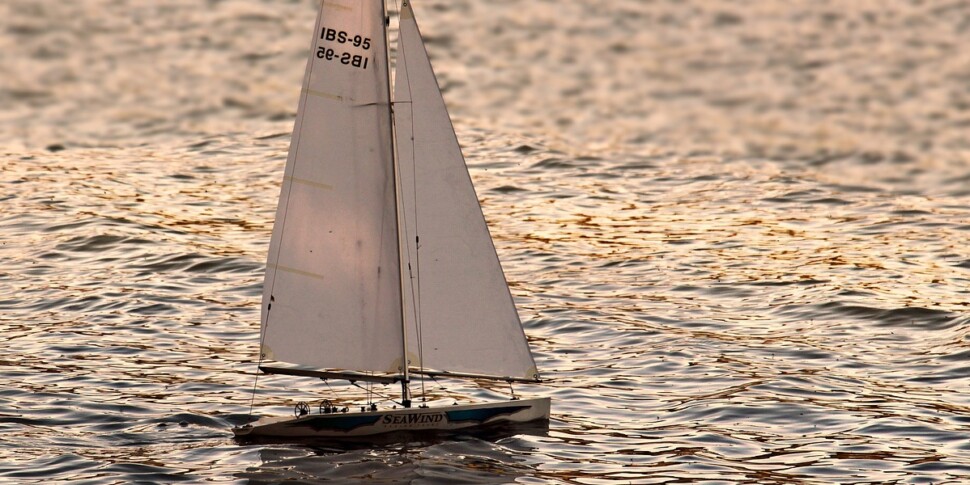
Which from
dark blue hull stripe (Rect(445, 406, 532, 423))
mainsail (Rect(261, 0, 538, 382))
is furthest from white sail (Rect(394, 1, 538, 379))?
dark blue hull stripe (Rect(445, 406, 532, 423))

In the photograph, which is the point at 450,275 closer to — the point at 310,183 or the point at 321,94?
the point at 310,183

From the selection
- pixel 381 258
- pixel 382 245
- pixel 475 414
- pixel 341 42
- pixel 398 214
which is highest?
pixel 341 42

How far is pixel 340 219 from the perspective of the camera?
118 ft

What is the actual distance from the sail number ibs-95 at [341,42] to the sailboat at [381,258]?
0.04m

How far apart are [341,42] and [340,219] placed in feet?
13.3

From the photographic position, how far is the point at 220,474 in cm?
3441

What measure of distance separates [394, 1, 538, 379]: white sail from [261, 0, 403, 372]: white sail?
492 mm

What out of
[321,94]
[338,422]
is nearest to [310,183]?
[321,94]

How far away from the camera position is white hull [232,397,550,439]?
3553 cm

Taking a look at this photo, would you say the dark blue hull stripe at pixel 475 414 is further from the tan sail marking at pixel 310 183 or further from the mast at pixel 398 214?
the tan sail marking at pixel 310 183

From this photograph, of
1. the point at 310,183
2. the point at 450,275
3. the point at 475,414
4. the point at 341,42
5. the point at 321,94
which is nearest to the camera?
the point at 341,42

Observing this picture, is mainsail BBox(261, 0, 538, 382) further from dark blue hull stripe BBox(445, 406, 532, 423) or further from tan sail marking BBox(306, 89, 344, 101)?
dark blue hull stripe BBox(445, 406, 532, 423)

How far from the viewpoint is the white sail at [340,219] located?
115 feet

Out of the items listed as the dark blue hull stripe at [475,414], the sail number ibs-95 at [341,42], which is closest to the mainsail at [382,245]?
the sail number ibs-95 at [341,42]
